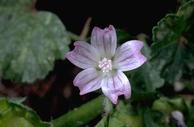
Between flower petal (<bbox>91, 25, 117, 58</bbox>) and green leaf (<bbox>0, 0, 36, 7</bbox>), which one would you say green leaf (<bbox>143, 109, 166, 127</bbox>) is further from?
green leaf (<bbox>0, 0, 36, 7</bbox>)

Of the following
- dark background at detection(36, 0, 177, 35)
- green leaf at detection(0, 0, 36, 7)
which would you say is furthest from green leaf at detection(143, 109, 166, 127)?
green leaf at detection(0, 0, 36, 7)

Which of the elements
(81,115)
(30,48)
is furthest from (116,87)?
(30,48)

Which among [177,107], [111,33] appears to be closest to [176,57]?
[177,107]

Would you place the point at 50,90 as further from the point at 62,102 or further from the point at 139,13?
the point at 139,13

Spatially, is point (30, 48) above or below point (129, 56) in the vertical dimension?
below

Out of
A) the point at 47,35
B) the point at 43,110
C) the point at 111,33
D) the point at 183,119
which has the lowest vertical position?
the point at 43,110

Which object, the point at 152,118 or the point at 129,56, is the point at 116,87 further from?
the point at 152,118

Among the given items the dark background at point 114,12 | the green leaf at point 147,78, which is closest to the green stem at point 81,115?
the green leaf at point 147,78
